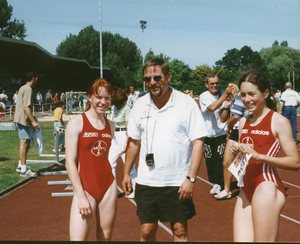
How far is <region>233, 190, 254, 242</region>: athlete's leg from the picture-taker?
311cm

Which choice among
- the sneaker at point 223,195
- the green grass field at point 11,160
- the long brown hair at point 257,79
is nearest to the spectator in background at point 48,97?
the green grass field at point 11,160

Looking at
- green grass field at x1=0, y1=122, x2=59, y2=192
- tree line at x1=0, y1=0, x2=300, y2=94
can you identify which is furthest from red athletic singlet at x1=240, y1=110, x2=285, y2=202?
tree line at x1=0, y1=0, x2=300, y2=94

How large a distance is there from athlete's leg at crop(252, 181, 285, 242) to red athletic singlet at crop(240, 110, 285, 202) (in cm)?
9

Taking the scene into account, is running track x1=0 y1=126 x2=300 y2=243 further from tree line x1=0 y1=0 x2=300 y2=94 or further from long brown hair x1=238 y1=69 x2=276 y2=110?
tree line x1=0 y1=0 x2=300 y2=94

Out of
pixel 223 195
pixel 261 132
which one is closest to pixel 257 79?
pixel 261 132

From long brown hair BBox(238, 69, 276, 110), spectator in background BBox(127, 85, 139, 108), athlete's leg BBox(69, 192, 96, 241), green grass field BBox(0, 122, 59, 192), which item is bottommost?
green grass field BBox(0, 122, 59, 192)

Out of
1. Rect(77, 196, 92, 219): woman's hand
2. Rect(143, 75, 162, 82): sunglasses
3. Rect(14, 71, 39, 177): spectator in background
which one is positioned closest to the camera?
Rect(77, 196, 92, 219): woman's hand

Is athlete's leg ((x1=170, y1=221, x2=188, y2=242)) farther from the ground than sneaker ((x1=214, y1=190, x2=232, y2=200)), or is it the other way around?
athlete's leg ((x1=170, y1=221, x2=188, y2=242))

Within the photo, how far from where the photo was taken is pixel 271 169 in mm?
3121

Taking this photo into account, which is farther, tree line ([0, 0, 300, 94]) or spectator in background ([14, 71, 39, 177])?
tree line ([0, 0, 300, 94])

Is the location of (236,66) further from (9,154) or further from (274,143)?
(274,143)

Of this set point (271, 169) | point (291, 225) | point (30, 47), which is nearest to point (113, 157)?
point (291, 225)

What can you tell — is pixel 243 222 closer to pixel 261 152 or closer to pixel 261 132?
pixel 261 152

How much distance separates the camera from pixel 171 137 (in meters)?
3.61
